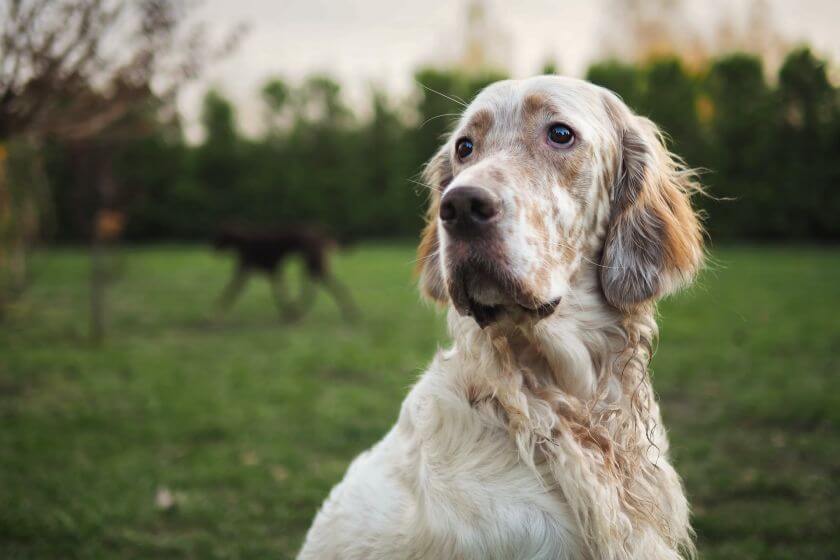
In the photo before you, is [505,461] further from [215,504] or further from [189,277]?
[189,277]

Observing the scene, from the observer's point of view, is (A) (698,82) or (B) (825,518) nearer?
(B) (825,518)

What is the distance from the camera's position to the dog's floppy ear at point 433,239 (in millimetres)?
2082

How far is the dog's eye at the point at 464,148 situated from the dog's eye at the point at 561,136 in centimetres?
25

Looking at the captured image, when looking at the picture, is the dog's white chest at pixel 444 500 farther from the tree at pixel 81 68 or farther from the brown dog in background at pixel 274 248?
the brown dog in background at pixel 274 248

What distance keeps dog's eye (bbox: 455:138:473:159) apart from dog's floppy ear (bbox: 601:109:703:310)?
1.50 feet

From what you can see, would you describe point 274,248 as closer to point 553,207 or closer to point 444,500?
point 553,207

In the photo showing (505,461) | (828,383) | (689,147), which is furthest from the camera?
(689,147)

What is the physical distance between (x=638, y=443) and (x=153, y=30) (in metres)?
4.00

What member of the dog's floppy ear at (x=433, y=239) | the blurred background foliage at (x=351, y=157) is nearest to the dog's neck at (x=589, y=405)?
the dog's floppy ear at (x=433, y=239)

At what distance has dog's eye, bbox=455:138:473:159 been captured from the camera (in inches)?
76.3

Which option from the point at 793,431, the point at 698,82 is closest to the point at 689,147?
the point at 698,82

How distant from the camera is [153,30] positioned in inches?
167

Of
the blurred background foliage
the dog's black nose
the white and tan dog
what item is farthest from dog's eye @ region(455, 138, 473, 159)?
the blurred background foliage

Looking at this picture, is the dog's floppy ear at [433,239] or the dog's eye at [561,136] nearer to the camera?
the dog's eye at [561,136]
